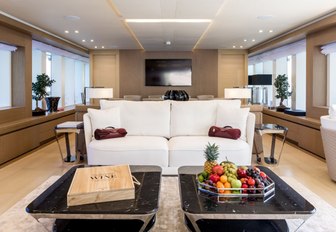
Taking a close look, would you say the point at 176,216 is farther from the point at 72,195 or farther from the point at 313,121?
the point at 313,121

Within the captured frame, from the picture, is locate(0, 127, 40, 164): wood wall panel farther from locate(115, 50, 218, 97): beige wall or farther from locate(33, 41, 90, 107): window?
locate(115, 50, 218, 97): beige wall

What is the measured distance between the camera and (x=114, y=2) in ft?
14.8

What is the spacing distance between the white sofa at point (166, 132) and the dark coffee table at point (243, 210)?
1.28 meters

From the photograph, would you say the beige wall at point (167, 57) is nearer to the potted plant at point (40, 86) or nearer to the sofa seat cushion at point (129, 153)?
the potted plant at point (40, 86)

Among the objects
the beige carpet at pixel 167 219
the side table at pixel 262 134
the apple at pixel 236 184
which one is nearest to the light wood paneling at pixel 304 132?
the side table at pixel 262 134

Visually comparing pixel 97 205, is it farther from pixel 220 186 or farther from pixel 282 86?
pixel 282 86

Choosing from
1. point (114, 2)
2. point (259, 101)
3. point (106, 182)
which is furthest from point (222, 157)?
point (259, 101)

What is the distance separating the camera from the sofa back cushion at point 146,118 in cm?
448

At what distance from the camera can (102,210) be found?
1.98 metres

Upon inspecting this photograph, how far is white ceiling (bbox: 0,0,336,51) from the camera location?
4.55 meters

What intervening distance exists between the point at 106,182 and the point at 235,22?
4.71m

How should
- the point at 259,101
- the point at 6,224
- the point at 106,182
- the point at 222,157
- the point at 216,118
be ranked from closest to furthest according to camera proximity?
the point at 106,182, the point at 6,224, the point at 222,157, the point at 216,118, the point at 259,101

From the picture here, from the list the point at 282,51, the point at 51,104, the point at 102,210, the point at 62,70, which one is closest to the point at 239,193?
the point at 102,210

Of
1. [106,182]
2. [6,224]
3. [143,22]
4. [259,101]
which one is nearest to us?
[106,182]
